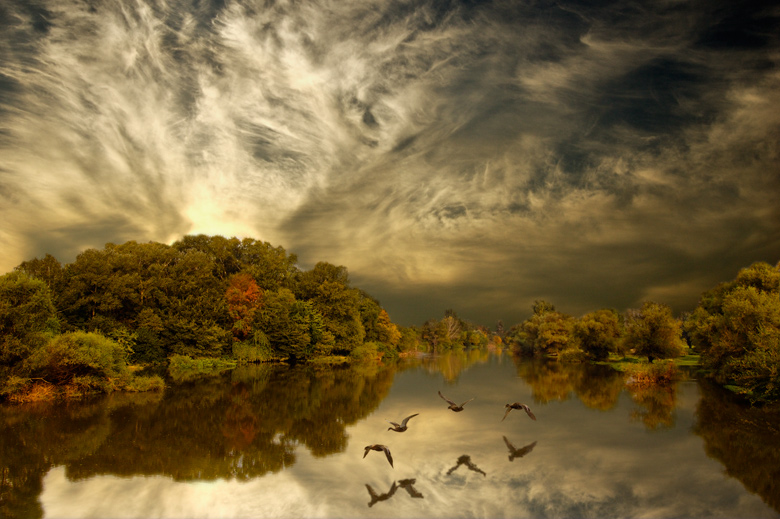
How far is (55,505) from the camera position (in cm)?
909

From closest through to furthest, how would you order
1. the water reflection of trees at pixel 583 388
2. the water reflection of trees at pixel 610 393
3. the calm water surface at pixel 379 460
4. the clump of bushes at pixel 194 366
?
1. the calm water surface at pixel 379 460
2. the water reflection of trees at pixel 610 393
3. the water reflection of trees at pixel 583 388
4. the clump of bushes at pixel 194 366

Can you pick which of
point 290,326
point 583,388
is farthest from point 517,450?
point 290,326

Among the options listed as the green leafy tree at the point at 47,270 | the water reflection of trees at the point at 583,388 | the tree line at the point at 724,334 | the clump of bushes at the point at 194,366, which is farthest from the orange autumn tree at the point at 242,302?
the tree line at the point at 724,334

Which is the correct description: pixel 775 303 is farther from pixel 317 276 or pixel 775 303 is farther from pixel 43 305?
pixel 317 276

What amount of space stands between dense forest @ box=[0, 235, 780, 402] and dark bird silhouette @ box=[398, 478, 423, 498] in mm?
17102

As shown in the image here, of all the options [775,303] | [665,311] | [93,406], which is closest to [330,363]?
[93,406]

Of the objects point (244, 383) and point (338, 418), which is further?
point (244, 383)

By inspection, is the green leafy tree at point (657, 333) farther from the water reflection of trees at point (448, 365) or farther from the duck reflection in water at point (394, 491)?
the duck reflection in water at point (394, 491)

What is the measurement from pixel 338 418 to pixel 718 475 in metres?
12.6

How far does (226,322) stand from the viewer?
4662cm

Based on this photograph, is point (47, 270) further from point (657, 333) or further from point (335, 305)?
point (657, 333)

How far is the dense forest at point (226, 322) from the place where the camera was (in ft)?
67.1

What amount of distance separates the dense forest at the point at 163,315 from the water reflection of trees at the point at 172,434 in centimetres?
214

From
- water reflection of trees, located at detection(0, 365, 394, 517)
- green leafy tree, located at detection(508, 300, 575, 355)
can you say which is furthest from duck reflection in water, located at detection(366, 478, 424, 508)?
green leafy tree, located at detection(508, 300, 575, 355)
